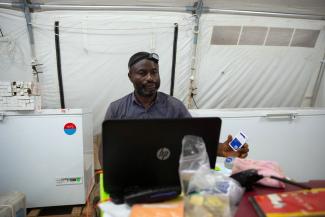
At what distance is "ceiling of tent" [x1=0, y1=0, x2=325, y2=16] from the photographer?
5.79ft

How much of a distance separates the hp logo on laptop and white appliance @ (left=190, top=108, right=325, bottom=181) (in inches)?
47.6

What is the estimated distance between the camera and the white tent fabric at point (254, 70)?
201 cm

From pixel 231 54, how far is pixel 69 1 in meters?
1.63

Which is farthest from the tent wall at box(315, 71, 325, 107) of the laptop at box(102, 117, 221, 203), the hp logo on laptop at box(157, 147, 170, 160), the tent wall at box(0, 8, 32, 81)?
the tent wall at box(0, 8, 32, 81)

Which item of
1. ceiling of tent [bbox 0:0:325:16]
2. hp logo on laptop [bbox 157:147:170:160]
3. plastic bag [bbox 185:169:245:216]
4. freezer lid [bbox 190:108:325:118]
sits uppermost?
ceiling of tent [bbox 0:0:325:16]

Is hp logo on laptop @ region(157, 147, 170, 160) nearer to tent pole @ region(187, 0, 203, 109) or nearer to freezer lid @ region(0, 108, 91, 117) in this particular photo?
freezer lid @ region(0, 108, 91, 117)

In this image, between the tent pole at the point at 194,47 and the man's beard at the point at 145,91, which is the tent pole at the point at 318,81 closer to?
the tent pole at the point at 194,47

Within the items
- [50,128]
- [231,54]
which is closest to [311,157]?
[231,54]

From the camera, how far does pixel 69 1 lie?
174 cm

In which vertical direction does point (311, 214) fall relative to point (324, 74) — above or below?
below

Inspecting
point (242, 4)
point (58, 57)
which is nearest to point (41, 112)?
point (58, 57)

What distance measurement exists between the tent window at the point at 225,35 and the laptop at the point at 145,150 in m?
1.61

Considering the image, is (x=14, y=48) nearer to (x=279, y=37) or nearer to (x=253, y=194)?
(x=253, y=194)

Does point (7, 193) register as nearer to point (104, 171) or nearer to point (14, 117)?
point (14, 117)
